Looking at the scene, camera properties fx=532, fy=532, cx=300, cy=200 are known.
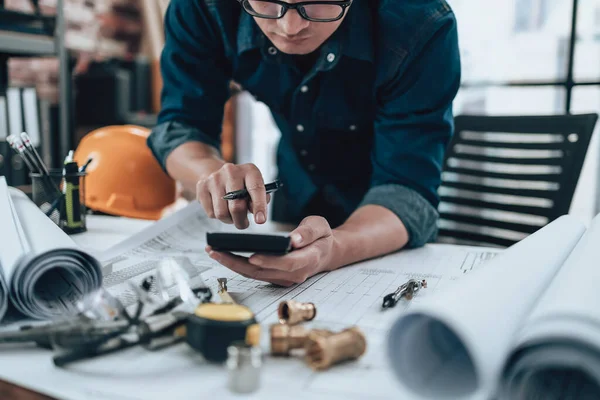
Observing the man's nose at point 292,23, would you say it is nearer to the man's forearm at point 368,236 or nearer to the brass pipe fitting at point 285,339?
the man's forearm at point 368,236

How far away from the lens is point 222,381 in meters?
0.44

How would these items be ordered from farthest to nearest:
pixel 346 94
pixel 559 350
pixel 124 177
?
pixel 124 177 → pixel 346 94 → pixel 559 350

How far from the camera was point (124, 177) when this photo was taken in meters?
1.22

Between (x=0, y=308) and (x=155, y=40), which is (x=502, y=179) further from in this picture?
(x=155, y=40)

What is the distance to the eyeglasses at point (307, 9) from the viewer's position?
79 cm

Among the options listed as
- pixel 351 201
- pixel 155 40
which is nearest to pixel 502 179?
pixel 351 201

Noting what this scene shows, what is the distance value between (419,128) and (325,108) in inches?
8.1

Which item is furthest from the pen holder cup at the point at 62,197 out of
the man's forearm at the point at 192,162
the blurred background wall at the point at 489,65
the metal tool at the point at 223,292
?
the blurred background wall at the point at 489,65

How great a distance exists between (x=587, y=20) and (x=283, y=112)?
5.20ft

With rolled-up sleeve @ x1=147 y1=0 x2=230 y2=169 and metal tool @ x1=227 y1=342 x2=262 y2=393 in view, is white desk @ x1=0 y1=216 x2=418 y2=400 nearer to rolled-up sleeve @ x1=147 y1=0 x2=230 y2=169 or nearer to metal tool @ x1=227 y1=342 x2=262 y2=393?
metal tool @ x1=227 y1=342 x2=262 y2=393

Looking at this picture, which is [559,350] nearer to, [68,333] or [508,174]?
[68,333]

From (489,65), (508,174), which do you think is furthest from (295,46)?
(489,65)

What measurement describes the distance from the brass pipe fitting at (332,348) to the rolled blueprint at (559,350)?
0.13 m

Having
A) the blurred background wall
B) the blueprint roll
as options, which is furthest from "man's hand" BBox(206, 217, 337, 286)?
the blurred background wall
